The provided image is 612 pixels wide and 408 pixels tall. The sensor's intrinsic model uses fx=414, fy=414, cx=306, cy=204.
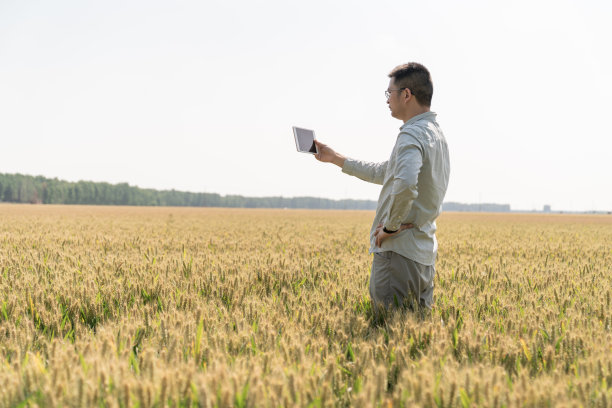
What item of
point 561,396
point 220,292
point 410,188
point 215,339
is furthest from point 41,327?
point 561,396

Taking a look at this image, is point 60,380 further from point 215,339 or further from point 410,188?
point 410,188

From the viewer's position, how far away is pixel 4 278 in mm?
4742

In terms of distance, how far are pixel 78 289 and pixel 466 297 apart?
151 inches

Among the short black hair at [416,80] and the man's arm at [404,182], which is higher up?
the short black hair at [416,80]

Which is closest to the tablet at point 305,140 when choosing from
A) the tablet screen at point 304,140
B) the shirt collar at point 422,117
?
the tablet screen at point 304,140

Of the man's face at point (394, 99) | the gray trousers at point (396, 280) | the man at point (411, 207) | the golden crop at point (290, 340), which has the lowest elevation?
the golden crop at point (290, 340)

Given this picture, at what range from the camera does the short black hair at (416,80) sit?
362cm

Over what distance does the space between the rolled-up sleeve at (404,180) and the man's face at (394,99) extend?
0.46 meters

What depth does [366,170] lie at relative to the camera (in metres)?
4.42

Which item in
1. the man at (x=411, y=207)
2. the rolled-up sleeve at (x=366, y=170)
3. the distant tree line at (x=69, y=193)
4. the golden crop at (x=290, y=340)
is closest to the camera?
the golden crop at (x=290, y=340)

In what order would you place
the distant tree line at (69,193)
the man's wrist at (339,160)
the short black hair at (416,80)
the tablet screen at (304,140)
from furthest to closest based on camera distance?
the distant tree line at (69,193)
the man's wrist at (339,160)
the tablet screen at (304,140)
the short black hair at (416,80)

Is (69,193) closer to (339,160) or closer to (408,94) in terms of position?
(339,160)

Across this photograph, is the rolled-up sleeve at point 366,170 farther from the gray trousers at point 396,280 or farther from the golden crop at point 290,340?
the golden crop at point 290,340

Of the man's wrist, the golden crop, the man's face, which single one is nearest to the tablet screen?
the man's wrist
